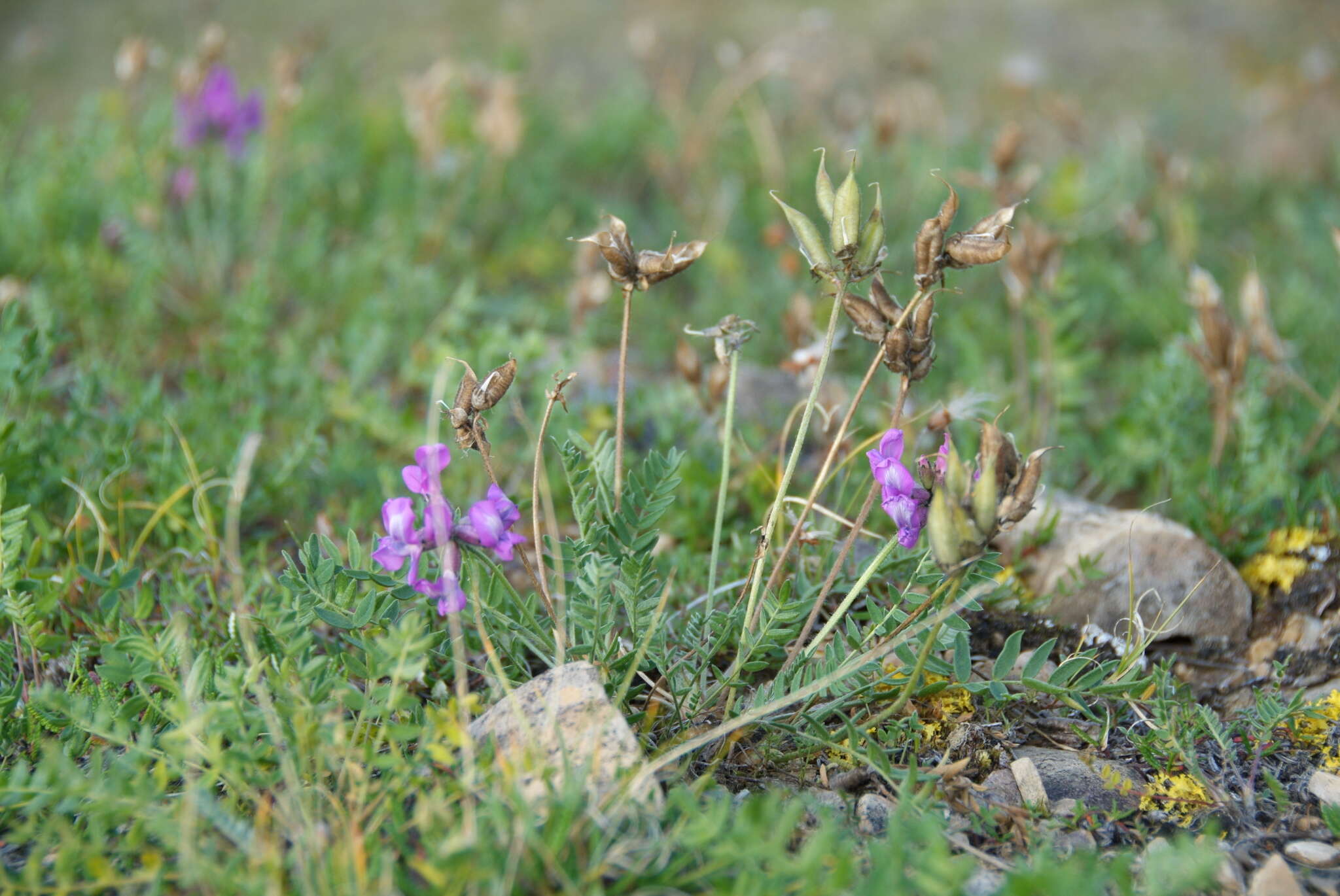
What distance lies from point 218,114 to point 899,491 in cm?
289

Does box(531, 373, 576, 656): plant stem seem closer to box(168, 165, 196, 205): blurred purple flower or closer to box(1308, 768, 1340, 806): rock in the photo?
box(1308, 768, 1340, 806): rock

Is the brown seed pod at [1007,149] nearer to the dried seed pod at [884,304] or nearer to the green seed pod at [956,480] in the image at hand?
the dried seed pod at [884,304]

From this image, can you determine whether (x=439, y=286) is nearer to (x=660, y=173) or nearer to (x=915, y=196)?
(x=660, y=173)

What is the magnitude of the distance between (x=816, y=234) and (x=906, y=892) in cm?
94

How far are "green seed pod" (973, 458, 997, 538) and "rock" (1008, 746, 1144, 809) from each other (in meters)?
0.53

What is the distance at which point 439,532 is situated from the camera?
151 cm

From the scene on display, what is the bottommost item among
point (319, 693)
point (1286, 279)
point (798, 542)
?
point (1286, 279)

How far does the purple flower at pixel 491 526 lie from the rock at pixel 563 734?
0.21 m

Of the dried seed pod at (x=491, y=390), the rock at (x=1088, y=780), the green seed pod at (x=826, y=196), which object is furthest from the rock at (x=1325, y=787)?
the dried seed pod at (x=491, y=390)

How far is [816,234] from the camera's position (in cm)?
159

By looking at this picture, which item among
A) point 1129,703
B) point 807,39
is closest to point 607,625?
point 1129,703

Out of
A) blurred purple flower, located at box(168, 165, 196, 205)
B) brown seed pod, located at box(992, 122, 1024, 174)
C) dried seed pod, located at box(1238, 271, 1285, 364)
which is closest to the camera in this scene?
dried seed pod, located at box(1238, 271, 1285, 364)

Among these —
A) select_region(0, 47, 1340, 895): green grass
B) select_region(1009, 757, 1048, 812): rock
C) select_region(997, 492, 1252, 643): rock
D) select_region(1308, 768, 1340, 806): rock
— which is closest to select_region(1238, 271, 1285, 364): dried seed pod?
select_region(0, 47, 1340, 895): green grass

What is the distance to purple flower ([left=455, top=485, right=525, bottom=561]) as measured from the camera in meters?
1.54
